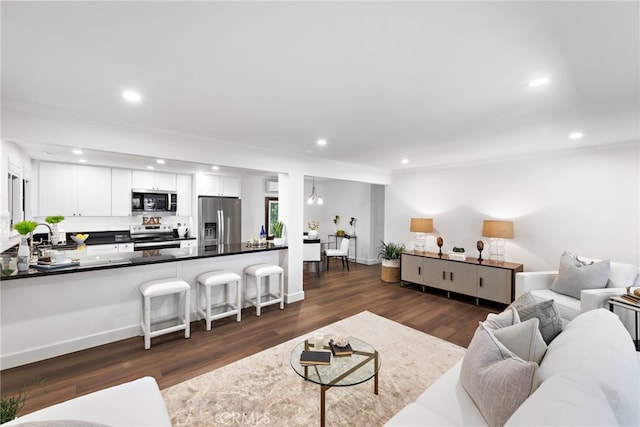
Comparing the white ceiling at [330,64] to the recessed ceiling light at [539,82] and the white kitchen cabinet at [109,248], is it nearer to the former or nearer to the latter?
the recessed ceiling light at [539,82]

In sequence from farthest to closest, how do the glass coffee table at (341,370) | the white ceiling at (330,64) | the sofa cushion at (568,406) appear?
the glass coffee table at (341,370) → the white ceiling at (330,64) → the sofa cushion at (568,406)

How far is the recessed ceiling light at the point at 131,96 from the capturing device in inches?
84.3

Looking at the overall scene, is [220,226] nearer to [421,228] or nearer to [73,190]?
[73,190]

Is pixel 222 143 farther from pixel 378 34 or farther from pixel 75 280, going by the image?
pixel 378 34

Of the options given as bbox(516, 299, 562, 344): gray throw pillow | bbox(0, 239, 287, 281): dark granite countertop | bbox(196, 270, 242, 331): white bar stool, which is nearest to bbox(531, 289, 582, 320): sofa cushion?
bbox(516, 299, 562, 344): gray throw pillow

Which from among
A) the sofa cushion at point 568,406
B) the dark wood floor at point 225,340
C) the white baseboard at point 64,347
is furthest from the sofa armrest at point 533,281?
the white baseboard at point 64,347

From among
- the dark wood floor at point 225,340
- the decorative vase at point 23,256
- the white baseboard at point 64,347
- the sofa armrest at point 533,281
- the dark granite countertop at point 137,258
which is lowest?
the dark wood floor at point 225,340

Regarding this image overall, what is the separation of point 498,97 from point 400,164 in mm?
3225

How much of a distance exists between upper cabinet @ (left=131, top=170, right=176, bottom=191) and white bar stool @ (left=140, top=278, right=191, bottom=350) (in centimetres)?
294

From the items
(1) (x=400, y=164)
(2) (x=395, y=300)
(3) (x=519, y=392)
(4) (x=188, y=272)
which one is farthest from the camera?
(1) (x=400, y=164)

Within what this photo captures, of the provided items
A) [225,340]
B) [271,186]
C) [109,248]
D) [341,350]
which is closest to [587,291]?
[341,350]

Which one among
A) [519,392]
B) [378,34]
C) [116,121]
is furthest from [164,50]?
[519,392]

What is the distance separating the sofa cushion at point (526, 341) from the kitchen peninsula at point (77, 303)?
10.7 ft

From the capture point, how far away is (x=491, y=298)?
14.0 feet
